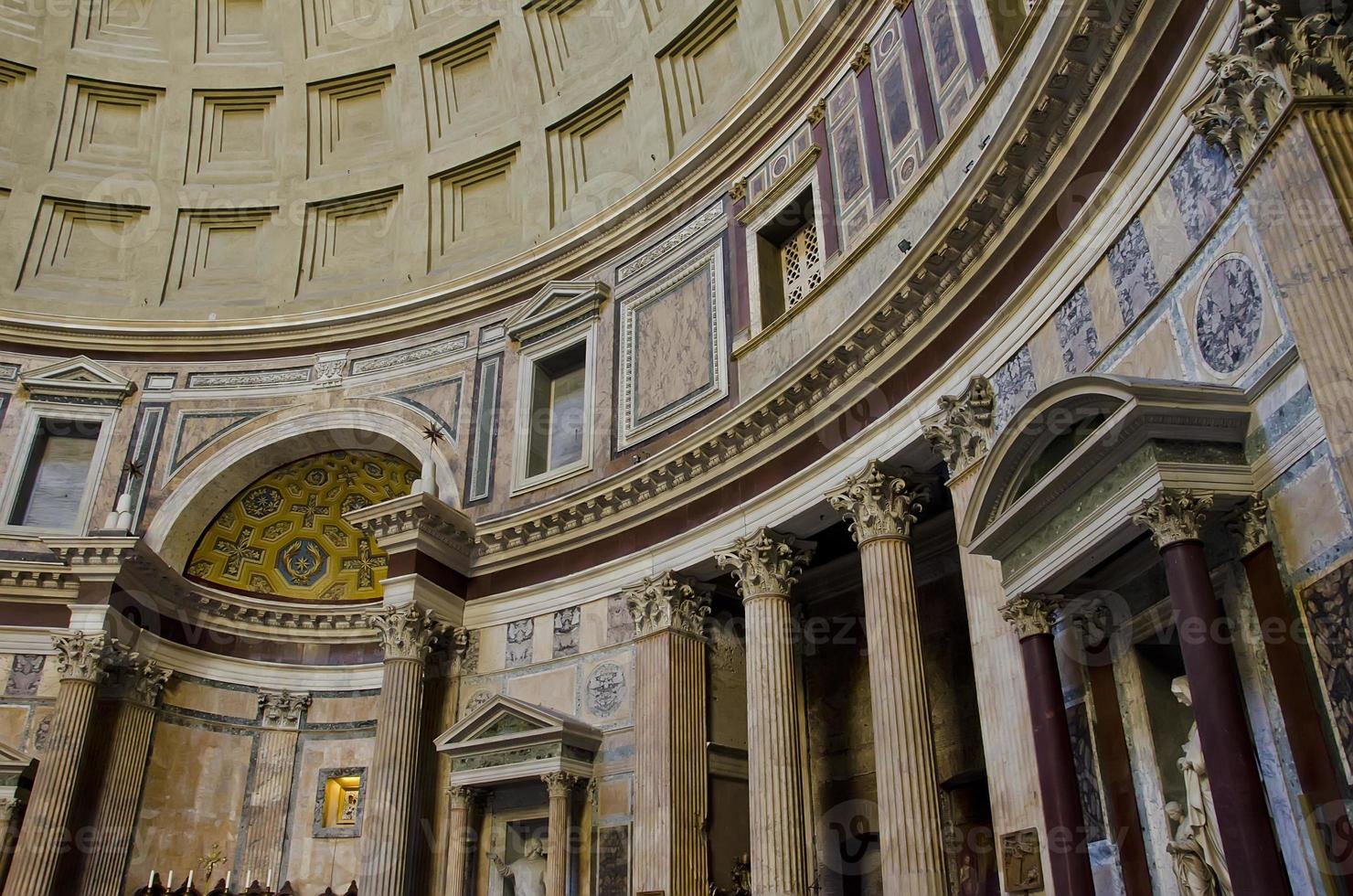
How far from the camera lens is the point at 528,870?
538 inches

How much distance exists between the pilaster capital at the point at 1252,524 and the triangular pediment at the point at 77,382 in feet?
64.2

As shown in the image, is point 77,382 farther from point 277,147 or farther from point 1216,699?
point 1216,699

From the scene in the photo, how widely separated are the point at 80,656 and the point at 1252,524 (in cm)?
1637

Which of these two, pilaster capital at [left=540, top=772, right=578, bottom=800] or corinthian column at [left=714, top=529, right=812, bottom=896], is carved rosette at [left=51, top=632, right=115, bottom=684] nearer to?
pilaster capital at [left=540, top=772, right=578, bottom=800]

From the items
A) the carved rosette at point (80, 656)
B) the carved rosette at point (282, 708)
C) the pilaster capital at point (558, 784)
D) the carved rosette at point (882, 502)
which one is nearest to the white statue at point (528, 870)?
the pilaster capital at point (558, 784)

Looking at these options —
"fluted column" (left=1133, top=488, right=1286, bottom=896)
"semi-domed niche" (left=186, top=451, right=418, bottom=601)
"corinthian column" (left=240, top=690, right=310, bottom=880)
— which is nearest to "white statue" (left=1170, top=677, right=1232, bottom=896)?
"fluted column" (left=1133, top=488, right=1286, bottom=896)

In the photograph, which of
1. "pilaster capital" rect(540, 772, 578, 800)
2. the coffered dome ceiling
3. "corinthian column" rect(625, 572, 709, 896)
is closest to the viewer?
"corinthian column" rect(625, 572, 709, 896)

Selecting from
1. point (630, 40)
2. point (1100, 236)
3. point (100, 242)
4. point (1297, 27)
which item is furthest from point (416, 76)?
point (1297, 27)

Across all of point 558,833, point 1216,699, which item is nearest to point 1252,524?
point 1216,699

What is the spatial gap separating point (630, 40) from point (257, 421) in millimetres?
10058

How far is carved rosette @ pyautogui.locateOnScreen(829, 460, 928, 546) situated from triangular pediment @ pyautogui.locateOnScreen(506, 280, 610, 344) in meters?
7.59

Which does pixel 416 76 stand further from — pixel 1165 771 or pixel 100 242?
pixel 1165 771

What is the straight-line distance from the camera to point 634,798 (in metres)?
13.2

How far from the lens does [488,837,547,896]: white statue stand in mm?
13508
